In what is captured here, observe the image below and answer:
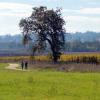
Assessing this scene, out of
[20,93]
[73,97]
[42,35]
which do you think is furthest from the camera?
[42,35]

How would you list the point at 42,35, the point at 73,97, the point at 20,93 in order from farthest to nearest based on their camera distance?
the point at 42,35 → the point at 20,93 → the point at 73,97

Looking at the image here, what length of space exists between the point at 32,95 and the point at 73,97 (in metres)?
2.37

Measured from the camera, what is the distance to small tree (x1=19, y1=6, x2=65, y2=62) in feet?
332

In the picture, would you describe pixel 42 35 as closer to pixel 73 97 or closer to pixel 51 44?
pixel 51 44

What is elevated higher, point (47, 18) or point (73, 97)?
point (47, 18)

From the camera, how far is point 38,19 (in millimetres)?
101812

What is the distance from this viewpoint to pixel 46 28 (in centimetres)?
10125

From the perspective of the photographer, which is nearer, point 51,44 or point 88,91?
point 88,91

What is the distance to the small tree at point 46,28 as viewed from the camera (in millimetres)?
101250

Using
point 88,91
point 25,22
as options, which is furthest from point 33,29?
point 88,91

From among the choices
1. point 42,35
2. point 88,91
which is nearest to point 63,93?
point 88,91

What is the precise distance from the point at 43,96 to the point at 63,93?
2201mm

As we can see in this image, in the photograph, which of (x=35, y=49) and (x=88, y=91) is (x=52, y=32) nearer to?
(x=35, y=49)

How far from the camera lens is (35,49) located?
103 meters
